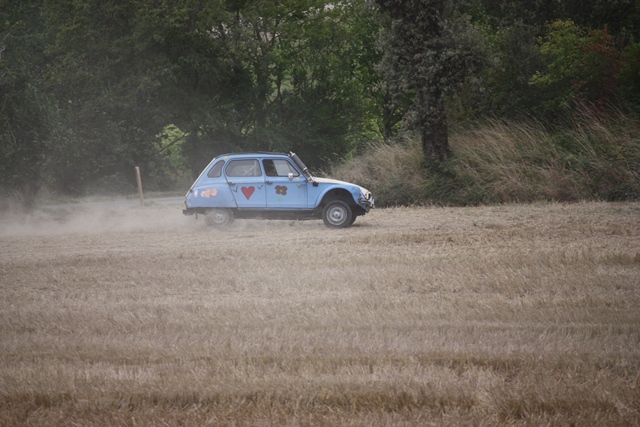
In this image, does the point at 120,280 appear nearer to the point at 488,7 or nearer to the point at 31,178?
the point at 31,178

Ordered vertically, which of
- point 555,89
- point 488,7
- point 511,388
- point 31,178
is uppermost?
point 488,7

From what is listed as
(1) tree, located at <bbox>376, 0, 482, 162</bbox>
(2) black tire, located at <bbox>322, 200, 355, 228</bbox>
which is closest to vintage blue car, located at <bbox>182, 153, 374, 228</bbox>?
(2) black tire, located at <bbox>322, 200, 355, 228</bbox>

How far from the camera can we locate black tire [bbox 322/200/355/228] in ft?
54.4

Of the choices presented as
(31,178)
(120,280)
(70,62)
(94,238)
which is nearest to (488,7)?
(70,62)

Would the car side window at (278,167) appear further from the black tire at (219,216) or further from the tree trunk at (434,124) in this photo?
the tree trunk at (434,124)

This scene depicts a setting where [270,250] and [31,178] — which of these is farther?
[31,178]

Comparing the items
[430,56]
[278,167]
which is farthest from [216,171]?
[430,56]

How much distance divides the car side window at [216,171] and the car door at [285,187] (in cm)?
99

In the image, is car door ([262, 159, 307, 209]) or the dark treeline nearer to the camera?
car door ([262, 159, 307, 209])

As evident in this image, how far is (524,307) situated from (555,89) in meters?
26.0

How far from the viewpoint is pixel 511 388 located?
5.09 metres

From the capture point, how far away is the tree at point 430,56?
23.5m

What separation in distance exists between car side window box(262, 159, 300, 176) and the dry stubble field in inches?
141

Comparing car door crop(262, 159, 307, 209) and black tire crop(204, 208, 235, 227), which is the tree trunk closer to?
car door crop(262, 159, 307, 209)
